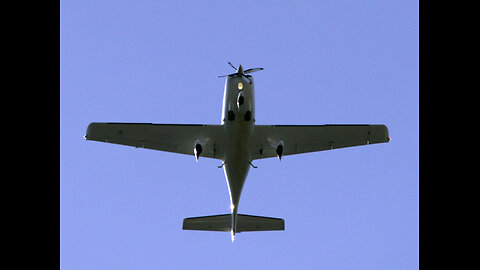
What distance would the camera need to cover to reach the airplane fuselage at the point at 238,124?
23.7 metres

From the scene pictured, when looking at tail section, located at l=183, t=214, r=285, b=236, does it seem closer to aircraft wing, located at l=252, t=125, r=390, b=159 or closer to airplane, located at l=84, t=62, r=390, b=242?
airplane, located at l=84, t=62, r=390, b=242

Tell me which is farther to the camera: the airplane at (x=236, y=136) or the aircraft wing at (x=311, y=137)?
the aircraft wing at (x=311, y=137)

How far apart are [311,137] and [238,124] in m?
4.87

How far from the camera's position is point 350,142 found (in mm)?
27359

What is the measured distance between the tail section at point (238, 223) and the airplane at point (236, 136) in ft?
3.14

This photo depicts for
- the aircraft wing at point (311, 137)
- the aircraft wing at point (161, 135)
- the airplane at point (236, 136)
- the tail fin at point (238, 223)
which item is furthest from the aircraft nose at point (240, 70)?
the tail fin at point (238, 223)

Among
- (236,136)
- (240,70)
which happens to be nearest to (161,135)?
(236,136)

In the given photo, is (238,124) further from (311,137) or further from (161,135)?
(311,137)

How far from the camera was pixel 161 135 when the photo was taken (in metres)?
26.5

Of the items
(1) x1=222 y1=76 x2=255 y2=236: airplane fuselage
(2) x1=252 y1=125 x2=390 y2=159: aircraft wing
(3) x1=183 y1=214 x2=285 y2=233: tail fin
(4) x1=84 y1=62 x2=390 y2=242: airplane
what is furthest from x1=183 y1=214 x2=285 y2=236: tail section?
(2) x1=252 y1=125 x2=390 y2=159: aircraft wing

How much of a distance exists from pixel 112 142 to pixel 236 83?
7.01m

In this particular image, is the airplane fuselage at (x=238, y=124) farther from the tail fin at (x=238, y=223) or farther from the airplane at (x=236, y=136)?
the tail fin at (x=238, y=223)
